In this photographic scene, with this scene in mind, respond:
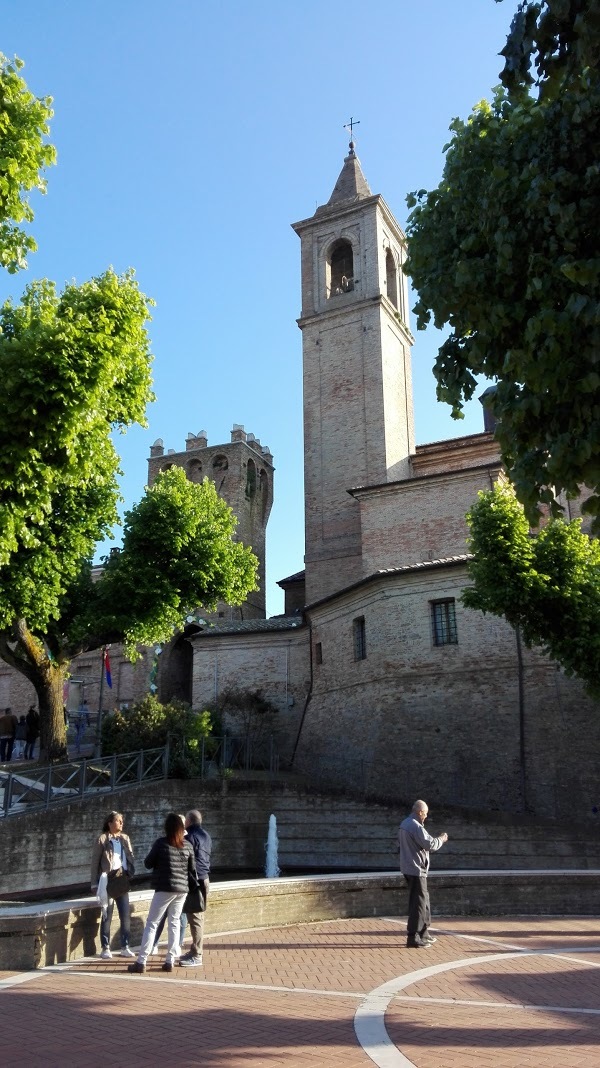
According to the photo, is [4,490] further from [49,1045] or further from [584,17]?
[584,17]

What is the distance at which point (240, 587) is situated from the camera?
21797 millimetres

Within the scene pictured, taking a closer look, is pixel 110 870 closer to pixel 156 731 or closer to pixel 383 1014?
pixel 383 1014

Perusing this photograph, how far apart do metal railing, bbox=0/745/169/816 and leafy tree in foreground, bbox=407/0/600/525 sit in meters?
12.8

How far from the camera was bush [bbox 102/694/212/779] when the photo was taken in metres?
22.3

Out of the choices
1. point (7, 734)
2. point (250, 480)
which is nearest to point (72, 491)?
point (7, 734)

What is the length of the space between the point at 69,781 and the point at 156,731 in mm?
5047

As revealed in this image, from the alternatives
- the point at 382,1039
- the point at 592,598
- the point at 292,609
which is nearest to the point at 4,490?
the point at 382,1039

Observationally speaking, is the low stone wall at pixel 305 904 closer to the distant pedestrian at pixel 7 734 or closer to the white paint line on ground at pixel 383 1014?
the white paint line on ground at pixel 383 1014

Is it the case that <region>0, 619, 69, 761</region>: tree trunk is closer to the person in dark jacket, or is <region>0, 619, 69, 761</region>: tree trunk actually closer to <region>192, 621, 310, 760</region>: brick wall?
<region>192, 621, 310, 760</region>: brick wall

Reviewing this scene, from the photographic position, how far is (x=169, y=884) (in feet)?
26.5

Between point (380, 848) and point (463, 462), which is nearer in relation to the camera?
point (380, 848)

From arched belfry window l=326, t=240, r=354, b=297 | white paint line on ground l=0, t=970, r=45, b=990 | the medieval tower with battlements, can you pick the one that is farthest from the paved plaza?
the medieval tower with battlements

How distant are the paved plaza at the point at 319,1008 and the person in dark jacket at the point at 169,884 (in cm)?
25

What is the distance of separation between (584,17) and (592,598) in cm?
1510
